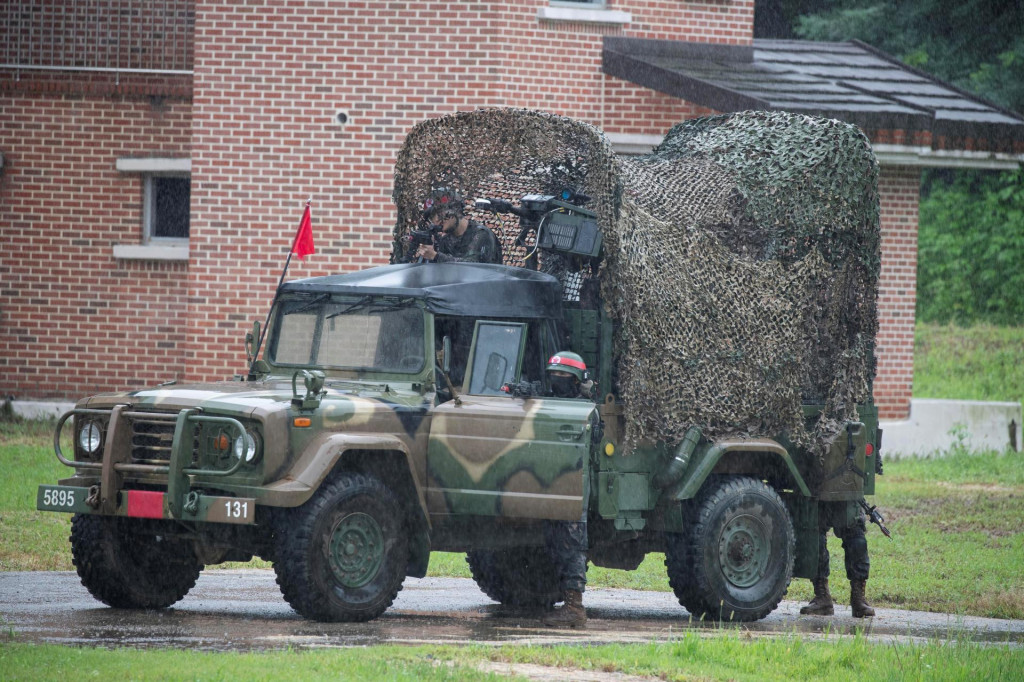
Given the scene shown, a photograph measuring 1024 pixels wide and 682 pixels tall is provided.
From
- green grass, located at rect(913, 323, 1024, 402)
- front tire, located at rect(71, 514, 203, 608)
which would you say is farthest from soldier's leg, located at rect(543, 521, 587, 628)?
green grass, located at rect(913, 323, 1024, 402)

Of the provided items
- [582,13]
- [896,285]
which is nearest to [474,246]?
[582,13]

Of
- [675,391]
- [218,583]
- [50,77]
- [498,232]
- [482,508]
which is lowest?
[218,583]

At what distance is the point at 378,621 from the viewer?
993cm

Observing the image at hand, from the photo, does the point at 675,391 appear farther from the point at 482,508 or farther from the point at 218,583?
the point at 218,583

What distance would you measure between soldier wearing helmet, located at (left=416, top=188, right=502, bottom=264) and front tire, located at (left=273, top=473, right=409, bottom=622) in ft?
8.04

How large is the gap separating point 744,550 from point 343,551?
9.66 feet

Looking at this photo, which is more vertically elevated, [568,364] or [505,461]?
[568,364]

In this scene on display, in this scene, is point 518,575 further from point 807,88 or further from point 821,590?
point 807,88

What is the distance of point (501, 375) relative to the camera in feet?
34.2

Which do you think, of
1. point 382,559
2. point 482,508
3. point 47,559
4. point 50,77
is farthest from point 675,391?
point 50,77

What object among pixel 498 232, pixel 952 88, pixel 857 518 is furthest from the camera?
pixel 952 88

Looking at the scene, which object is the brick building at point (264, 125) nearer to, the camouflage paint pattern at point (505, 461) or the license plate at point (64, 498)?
the camouflage paint pattern at point (505, 461)

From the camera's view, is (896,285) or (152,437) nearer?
(152,437)

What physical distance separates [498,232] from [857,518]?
11.1 ft
